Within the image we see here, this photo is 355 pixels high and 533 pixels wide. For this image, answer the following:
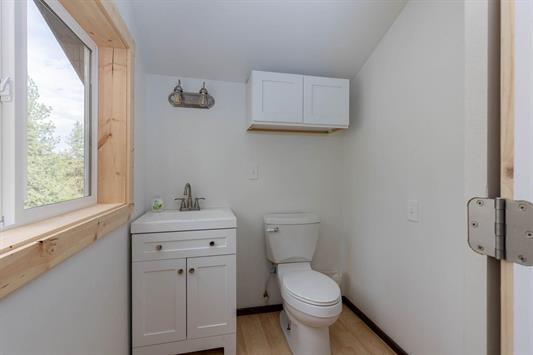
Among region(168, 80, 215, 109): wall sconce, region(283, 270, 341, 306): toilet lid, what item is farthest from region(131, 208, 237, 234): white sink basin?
region(168, 80, 215, 109): wall sconce

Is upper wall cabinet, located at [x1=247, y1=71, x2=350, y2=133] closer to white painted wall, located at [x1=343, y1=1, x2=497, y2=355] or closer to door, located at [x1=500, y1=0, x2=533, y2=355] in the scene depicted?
white painted wall, located at [x1=343, y1=1, x2=497, y2=355]

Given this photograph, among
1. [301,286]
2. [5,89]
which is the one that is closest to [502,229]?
[5,89]

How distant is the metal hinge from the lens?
1.08ft

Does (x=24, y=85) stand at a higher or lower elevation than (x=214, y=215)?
higher

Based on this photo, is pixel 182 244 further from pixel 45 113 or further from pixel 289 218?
pixel 45 113

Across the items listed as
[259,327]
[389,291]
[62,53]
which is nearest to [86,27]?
[62,53]

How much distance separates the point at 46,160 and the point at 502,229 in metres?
1.26

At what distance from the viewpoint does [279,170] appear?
2100 millimetres

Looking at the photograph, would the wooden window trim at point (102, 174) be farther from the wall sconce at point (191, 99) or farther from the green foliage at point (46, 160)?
the wall sconce at point (191, 99)

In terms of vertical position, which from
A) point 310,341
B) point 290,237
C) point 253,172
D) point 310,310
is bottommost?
point 310,341

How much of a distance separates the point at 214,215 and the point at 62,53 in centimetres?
112

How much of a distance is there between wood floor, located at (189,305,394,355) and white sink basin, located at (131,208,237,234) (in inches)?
33.3

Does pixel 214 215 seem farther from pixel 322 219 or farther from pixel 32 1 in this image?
pixel 32 1

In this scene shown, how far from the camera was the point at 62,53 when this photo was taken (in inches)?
38.7
